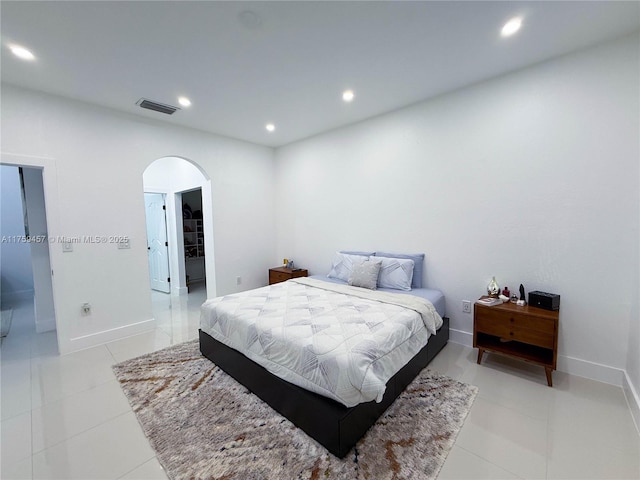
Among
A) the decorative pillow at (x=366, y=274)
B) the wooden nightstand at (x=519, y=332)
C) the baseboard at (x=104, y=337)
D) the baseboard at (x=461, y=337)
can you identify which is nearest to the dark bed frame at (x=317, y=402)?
the wooden nightstand at (x=519, y=332)

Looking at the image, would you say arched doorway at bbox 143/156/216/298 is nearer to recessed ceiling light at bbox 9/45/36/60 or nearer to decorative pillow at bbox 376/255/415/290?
recessed ceiling light at bbox 9/45/36/60

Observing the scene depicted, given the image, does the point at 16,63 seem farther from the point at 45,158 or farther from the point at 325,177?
the point at 325,177

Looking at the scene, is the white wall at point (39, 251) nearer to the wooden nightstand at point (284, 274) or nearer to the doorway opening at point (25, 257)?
the doorway opening at point (25, 257)

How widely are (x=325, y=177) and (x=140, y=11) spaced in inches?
112

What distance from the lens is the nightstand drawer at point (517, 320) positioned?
224 cm

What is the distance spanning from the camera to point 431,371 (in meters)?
2.54

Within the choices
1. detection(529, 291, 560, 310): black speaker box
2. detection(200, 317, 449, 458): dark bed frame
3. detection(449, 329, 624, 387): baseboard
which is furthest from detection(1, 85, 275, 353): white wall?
detection(449, 329, 624, 387): baseboard

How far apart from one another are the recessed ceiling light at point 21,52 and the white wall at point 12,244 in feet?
15.7

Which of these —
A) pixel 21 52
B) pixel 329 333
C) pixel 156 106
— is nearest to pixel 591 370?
pixel 329 333

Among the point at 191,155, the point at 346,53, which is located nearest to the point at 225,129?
the point at 191,155

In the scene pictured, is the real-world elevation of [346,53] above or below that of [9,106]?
above

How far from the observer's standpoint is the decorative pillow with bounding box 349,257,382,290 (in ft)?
10.5

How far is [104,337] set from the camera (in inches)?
128

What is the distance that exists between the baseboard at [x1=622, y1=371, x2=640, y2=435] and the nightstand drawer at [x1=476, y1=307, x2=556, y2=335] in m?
0.59
